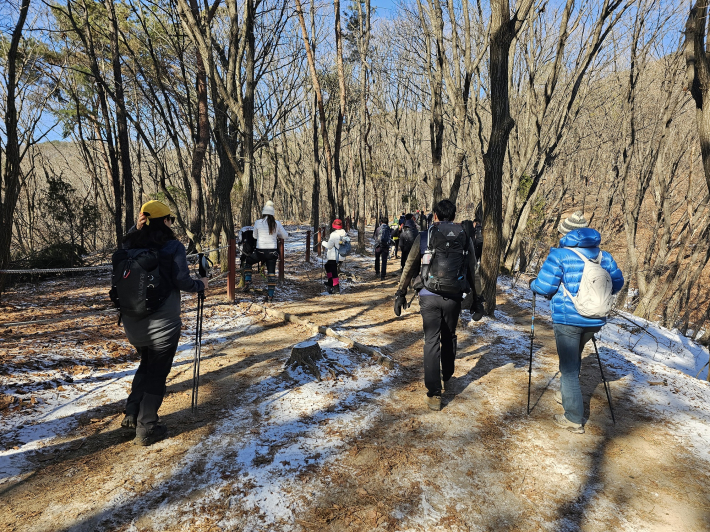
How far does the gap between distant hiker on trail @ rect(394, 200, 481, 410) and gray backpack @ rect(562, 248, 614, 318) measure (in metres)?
1.05

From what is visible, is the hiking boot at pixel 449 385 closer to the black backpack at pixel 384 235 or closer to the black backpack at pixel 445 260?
the black backpack at pixel 445 260

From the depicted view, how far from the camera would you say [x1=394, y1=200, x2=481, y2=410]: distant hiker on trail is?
157 inches

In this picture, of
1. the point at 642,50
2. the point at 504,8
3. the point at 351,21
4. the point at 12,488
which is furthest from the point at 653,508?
the point at 351,21

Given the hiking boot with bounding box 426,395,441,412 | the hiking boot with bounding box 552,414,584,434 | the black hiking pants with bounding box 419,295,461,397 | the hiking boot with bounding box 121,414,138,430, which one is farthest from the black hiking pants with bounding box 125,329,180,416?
the hiking boot with bounding box 552,414,584,434

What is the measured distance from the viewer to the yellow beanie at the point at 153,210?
3232mm

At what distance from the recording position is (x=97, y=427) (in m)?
3.57

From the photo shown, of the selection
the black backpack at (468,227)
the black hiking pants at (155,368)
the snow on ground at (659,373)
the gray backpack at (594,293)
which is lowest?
the snow on ground at (659,373)

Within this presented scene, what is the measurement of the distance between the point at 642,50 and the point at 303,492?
1510cm

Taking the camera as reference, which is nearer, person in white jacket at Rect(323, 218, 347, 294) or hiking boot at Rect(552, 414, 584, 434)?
hiking boot at Rect(552, 414, 584, 434)

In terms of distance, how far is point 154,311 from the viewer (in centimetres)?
320

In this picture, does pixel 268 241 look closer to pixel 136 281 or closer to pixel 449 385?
pixel 449 385

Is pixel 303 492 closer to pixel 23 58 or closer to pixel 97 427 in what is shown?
pixel 97 427

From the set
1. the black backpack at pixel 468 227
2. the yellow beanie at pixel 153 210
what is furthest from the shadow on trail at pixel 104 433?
the black backpack at pixel 468 227

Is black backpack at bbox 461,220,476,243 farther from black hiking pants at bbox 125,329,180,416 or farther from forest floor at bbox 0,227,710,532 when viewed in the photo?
black hiking pants at bbox 125,329,180,416
